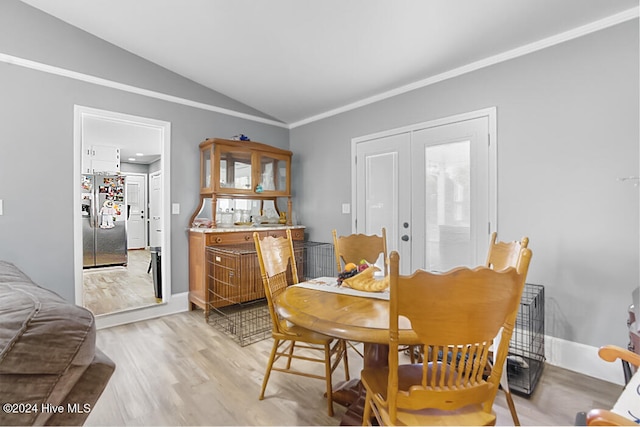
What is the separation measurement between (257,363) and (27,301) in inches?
68.5

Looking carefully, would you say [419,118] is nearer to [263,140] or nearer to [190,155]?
[263,140]

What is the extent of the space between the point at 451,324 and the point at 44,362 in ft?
3.80

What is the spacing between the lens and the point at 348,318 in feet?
4.31

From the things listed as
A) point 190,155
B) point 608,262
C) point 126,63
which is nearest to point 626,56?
point 608,262

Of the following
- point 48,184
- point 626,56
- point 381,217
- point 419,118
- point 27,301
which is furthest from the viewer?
point 381,217

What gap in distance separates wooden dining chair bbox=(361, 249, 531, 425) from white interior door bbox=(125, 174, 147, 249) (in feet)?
26.2

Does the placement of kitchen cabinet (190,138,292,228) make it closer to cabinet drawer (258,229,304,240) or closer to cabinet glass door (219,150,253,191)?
cabinet glass door (219,150,253,191)

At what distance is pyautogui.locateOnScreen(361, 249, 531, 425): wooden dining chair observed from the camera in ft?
3.16

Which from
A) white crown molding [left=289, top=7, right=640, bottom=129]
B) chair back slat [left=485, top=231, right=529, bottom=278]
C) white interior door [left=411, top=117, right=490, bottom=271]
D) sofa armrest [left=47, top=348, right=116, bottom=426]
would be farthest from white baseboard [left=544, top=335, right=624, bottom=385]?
sofa armrest [left=47, top=348, right=116, bottom=426]

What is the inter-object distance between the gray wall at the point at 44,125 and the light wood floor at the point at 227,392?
1018 millimetres

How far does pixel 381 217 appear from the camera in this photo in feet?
11.7

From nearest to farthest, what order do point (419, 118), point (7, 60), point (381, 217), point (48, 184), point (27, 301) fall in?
1. point (27, 301)
2. point (7, 60)
3. point (48, 184)
4. point (419, 118)
5. point (381, 217)

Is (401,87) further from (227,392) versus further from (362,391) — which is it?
(227,392)

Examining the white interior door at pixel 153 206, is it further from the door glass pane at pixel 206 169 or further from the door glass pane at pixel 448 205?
the door glass pane at pixel 448 205
